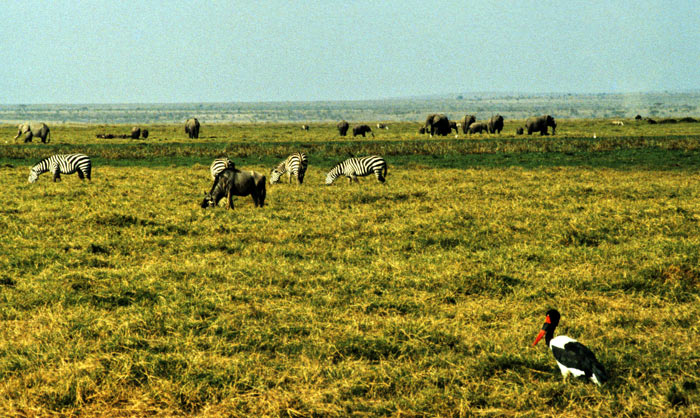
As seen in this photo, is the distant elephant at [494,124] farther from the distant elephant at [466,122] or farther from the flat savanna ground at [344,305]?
the flat savanna ground at [344,305]

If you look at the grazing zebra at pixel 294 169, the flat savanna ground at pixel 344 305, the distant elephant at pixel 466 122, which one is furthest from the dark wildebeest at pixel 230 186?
the distant elephant at pixel 466 122

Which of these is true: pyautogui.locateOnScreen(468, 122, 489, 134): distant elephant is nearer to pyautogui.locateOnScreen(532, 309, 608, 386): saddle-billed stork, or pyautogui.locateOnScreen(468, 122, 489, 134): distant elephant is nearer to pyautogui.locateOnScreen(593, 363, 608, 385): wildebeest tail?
pyautogui.locateOnScreen(532, 309, 608, 386): saddle-billed stork

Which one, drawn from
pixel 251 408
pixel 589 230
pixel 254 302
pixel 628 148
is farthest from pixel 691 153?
pixel 251 408

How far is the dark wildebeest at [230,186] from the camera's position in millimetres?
17891

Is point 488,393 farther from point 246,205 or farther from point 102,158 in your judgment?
point 102,158

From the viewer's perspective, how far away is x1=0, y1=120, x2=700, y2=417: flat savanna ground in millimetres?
6148

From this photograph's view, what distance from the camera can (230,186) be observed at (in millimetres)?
17922

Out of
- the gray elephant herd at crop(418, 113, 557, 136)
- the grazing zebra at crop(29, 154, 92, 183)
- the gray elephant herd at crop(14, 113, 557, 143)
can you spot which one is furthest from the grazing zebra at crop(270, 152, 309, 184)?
the gray elephant herd at crop(418, 113, 557, 136)

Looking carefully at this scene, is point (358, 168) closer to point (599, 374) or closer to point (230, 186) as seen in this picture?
point (230, 186)

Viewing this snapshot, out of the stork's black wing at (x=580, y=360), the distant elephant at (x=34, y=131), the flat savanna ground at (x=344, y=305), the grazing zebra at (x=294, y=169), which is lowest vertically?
the flat savanna ground at (x=344, y=305)

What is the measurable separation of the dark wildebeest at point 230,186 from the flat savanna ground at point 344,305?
2.67ft

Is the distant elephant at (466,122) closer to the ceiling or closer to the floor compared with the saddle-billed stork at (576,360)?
closer to the ceiling

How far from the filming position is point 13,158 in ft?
131


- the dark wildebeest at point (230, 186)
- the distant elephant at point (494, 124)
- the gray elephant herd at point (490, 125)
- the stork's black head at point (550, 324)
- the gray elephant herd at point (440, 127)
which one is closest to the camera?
the stork's black head at point (550, 324)
